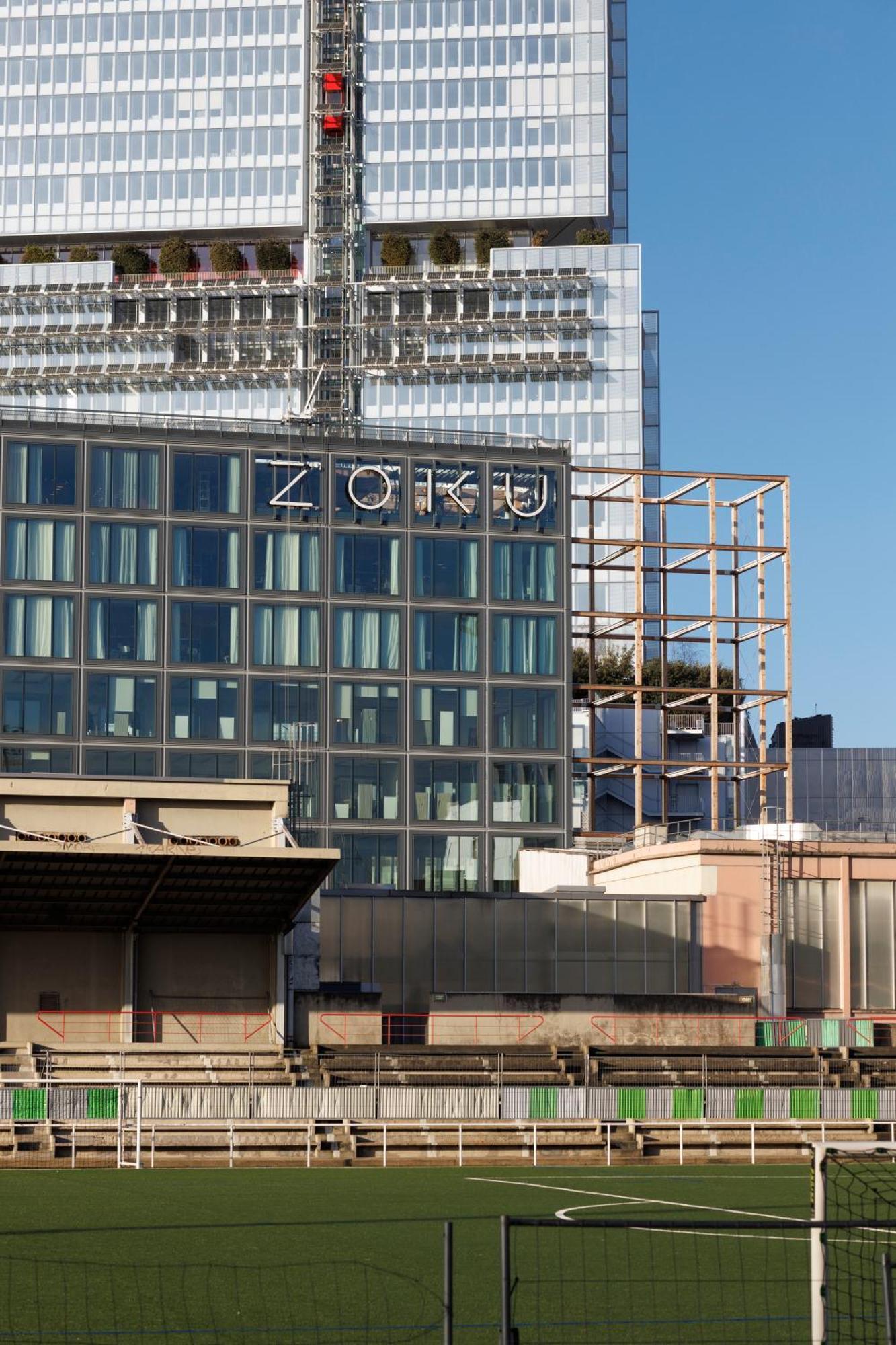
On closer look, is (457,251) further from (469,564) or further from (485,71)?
(469,564)

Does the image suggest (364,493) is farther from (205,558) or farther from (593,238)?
(593,238)

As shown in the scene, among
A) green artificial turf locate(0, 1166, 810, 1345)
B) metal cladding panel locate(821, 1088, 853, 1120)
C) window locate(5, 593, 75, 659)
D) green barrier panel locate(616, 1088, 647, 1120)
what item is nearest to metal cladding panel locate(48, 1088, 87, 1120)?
green artificial turf locate(0, 1166, 810, 1345)

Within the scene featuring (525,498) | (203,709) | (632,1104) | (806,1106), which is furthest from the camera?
(525,498)

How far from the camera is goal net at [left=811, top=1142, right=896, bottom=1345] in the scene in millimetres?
15008

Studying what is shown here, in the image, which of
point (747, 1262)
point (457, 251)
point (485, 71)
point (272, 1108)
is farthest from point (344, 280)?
point (747, 1262)

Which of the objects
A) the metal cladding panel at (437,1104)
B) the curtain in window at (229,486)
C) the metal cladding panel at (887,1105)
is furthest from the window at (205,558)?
the metal cladding panel at (887,1105)

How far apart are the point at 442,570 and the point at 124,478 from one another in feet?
49.8

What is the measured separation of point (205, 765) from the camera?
89625 mm

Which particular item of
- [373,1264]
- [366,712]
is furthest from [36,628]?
[373,1264]

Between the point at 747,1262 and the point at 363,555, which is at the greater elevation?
the point at 363,555

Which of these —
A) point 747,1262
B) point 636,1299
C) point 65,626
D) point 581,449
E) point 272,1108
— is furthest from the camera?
point 581,449

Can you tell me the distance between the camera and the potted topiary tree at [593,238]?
163m

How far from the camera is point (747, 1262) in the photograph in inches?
953

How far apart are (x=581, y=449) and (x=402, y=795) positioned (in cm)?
7551
